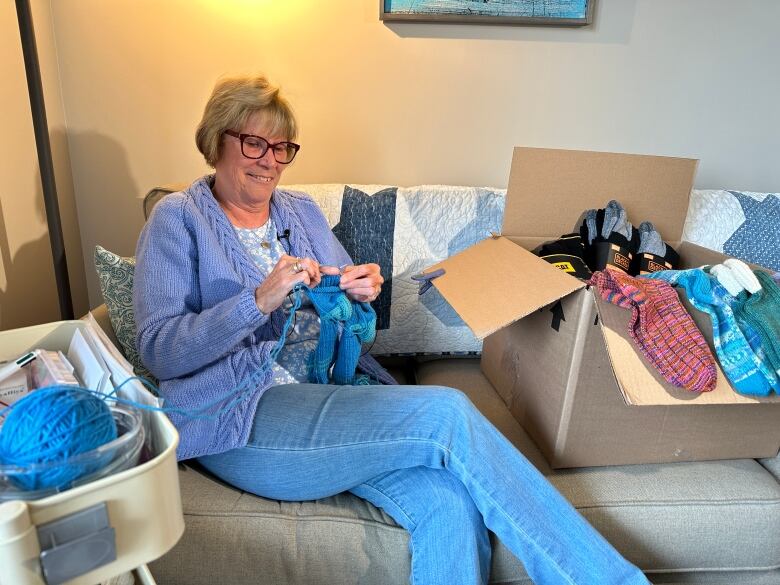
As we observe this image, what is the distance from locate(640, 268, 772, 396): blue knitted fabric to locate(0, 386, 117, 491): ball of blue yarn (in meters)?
1.03

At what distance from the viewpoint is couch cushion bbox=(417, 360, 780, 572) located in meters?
0.99

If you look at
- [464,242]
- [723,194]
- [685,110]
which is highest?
[685,110]

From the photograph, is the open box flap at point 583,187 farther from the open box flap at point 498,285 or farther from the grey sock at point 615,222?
the open box flap at point 498,285

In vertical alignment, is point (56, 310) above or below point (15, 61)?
below

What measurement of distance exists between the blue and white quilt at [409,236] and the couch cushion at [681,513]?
1.81 ft

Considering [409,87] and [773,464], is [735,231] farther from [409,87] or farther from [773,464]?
[409,87]

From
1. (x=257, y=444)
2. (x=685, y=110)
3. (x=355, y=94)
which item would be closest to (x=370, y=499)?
(x=257, y=444)

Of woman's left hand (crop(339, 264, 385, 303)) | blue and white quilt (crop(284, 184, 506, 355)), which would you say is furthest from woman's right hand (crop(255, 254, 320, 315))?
blue and white quilt (crop(284, 184, 506, 355))

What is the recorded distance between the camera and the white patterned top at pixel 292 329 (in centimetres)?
110

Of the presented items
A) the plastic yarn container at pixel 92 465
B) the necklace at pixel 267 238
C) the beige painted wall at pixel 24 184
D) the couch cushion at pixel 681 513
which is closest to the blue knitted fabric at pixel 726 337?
the couch cushion at pixel 681 513

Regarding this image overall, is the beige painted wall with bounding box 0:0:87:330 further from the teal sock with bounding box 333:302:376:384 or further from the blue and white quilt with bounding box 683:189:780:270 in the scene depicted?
the blue and white quilt with bounding box 683:189:780:270

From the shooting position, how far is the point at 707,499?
40.2 inches

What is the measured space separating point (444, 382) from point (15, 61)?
4.50 feet

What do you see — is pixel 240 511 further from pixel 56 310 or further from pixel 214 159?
pixel 56 310
